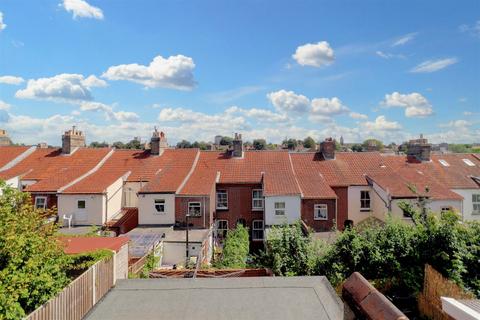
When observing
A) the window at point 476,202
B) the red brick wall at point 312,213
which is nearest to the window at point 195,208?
the red brick wall at point 312,213

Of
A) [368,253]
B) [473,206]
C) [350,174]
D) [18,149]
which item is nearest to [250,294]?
[368,253]

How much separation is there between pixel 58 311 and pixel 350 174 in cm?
2957

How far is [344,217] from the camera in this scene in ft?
105

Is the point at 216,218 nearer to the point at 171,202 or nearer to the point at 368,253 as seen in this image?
the point at 171,202

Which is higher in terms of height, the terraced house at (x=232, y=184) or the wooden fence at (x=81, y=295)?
the terraced house at (x=232, y=184)

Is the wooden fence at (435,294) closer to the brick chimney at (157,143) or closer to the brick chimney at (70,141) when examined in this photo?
the brick chimney at (157,143)

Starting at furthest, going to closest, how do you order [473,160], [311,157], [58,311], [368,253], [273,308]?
[473,160] < [311,157] < [368,253] < [273,308] < [58,311]

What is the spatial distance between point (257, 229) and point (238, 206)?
2.67 m

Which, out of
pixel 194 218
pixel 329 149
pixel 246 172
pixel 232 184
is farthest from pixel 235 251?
pixel 329 149

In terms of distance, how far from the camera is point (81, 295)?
9.53m

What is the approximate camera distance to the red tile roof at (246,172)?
28906mm

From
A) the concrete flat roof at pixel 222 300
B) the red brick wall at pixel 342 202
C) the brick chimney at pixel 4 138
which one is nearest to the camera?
the concrete flat roof at pixel 222 300

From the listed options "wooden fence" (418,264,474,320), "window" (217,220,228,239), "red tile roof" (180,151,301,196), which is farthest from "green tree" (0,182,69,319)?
"window" (217,220,228,239)

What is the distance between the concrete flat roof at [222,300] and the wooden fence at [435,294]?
12.5 ft
